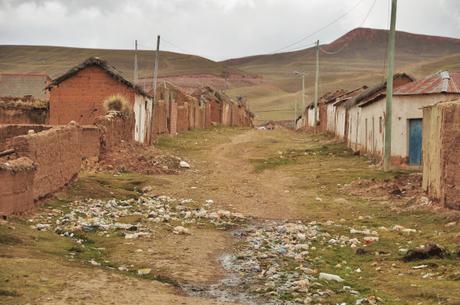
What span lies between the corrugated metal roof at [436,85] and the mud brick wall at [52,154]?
11804mm

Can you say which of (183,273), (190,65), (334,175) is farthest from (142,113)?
(190,65)

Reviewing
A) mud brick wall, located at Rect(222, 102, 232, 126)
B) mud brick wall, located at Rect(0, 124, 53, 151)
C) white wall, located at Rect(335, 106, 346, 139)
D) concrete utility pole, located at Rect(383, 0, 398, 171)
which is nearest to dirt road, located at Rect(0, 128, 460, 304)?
concrete utility pole, located at Rect(383, 0, 398, 171)

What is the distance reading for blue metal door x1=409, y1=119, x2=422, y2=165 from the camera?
2553 cm

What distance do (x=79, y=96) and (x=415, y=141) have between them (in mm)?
13918

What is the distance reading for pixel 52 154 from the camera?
1672cm

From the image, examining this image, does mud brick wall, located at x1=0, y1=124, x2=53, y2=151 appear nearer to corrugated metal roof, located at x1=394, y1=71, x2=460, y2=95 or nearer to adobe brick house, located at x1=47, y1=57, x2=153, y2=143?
adobe brick house, located at x1=47, y1=57, x2=153, y2=143

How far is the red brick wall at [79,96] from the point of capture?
102ft

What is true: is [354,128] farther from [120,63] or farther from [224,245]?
[120,63]

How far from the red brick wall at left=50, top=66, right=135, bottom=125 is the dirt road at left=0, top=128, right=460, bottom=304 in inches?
354

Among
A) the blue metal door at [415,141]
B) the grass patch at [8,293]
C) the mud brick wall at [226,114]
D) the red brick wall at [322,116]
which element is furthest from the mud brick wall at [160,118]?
the grass patch at [8,293]

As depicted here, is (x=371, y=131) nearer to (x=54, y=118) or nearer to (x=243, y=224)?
(x=54, y=118)

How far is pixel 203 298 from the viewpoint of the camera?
976cm

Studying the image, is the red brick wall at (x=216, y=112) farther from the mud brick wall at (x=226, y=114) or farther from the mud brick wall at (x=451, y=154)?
the mud brick wall at (x=451, y=154)

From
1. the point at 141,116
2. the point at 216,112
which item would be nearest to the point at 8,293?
the point at 141,116
